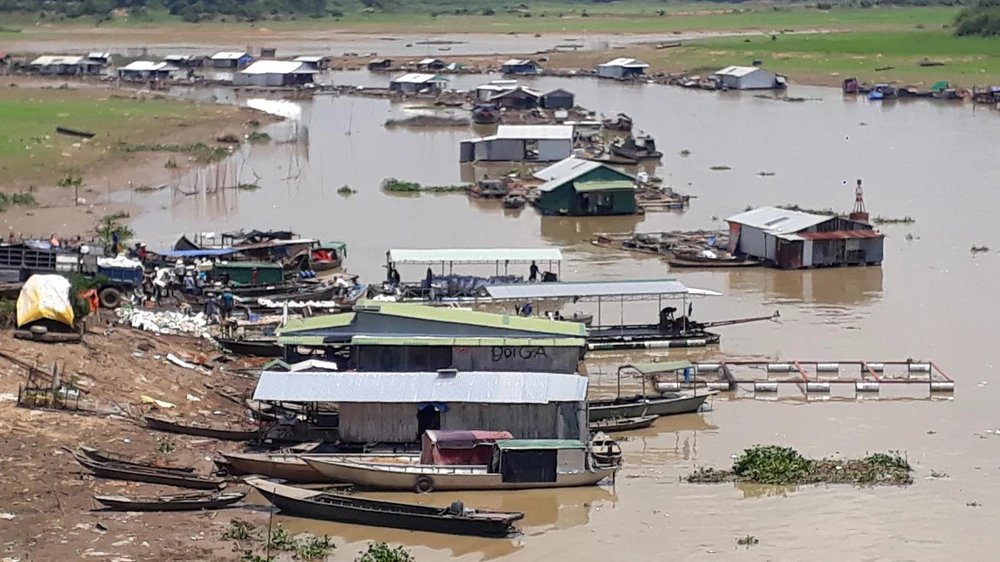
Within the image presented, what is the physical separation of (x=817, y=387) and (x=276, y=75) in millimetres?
57255

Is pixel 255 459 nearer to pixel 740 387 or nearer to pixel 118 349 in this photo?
pixel 118 349

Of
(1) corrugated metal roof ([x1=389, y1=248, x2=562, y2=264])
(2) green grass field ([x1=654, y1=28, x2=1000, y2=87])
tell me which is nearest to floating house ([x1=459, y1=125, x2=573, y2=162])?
(1) corrugated metal roof ([x1=389, y1=248, x2=562, y2=264])

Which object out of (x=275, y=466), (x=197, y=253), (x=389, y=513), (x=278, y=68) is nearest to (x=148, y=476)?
(x=275, y=466)

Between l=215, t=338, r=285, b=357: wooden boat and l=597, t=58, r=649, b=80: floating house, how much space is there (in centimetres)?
5862

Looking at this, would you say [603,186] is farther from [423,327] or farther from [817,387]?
[423,327]

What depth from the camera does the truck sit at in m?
27.0

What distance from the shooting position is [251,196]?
147 ft

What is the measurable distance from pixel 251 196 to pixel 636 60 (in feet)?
148

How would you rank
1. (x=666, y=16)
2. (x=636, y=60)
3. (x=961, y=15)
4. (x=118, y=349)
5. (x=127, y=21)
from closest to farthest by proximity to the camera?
(x=118, y=349), (x=636, y=60), (x=961, y=15), (x=127, y=21), (x=666, y=16)

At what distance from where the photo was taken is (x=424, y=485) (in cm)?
1900

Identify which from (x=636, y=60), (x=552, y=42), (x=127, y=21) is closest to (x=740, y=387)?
(x=636, y=60)

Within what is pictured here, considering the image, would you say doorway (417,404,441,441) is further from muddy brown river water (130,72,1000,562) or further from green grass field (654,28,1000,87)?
green grass field (654,28,1000,87)

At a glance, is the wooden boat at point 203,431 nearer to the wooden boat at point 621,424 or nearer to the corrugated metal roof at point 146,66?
the wooden boat at point 621,424

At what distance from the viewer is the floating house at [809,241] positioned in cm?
3372
